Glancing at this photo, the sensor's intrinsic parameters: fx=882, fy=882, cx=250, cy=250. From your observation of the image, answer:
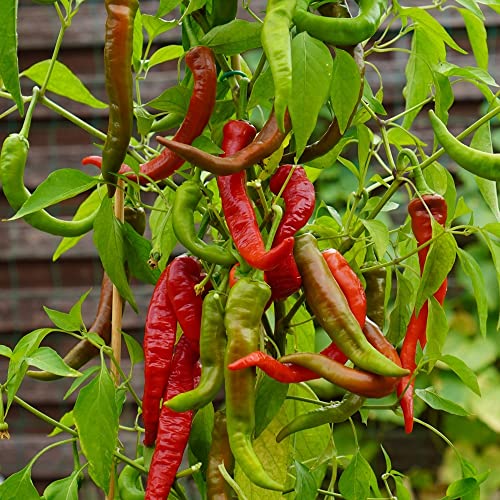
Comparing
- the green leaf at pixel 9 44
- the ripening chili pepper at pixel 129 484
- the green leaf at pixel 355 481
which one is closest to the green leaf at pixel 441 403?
the green leaf at pixel 355 481

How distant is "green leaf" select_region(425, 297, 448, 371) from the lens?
2.79 feet

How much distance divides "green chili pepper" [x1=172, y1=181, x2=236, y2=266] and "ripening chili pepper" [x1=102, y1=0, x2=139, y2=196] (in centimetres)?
7

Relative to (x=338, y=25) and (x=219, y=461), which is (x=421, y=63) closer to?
(x=338, y=25)

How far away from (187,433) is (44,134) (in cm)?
173

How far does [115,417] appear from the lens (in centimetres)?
89

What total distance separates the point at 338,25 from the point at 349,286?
25 centimetres

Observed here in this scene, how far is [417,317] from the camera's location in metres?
0.89

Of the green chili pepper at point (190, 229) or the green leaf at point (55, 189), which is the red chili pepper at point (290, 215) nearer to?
the green chili pepper at point (190, 229)

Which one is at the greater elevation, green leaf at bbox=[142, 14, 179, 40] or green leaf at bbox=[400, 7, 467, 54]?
green leaf at bbox=[400, 7, 467, 54]

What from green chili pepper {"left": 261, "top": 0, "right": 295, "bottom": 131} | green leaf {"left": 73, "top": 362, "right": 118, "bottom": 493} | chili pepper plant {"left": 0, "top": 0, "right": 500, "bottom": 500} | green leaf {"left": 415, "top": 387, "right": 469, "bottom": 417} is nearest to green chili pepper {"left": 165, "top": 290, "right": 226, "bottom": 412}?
chili pepper plant {"left": 0, "top": 0, "right": 500, "bottom": 500}

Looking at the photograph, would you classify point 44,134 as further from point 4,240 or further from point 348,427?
point 348,427

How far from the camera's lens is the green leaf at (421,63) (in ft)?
3.13

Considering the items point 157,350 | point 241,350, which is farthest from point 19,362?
point 241,350

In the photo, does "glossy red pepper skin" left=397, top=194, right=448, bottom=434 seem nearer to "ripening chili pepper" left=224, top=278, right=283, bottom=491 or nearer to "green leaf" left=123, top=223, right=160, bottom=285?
"ripening chili pepper" left=224, top=278, right=283, bottom=491
